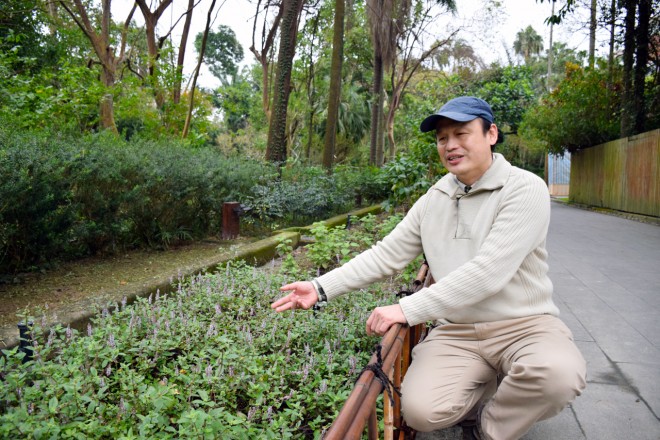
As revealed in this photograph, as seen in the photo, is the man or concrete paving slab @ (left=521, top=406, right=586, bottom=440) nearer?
the man

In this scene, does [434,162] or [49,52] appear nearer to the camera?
[434,162]

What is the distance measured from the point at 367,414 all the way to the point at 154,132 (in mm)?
12767

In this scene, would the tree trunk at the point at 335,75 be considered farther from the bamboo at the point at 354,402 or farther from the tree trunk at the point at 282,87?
the bamboo at the point at 354,402

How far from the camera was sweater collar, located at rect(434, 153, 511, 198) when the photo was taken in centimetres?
221

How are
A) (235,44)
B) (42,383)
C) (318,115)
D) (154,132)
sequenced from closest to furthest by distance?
(42,383)
(154,132)
(318,115)
(235,44)

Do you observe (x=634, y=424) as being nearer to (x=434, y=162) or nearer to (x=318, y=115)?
(x=434, y=162)

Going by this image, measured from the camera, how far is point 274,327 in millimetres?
2514

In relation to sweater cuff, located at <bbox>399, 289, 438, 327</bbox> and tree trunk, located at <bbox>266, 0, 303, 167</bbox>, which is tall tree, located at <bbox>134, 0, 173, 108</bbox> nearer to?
tree trunk, located at <bbox>266, 0, 303, 167</bbox>

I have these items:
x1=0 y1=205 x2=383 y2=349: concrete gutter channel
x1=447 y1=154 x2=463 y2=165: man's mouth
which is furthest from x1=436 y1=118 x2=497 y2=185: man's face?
x1=0 y1=205 x2=383 y2=349: concrete gutter channel

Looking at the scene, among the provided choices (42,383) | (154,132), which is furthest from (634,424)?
(154,132)

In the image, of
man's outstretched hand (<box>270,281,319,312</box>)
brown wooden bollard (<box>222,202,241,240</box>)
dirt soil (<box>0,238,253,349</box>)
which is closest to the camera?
man's outstretched hand (<box>270,281,319,312</box>)

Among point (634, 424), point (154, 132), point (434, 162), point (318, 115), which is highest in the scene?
point (318, 115)

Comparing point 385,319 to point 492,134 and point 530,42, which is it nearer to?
point 492,134

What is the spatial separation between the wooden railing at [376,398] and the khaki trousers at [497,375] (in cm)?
11
